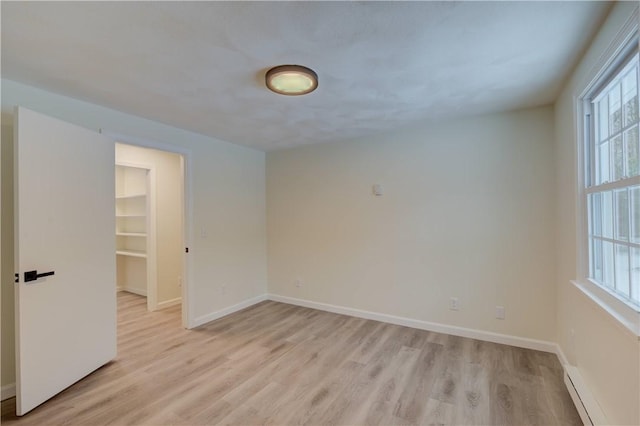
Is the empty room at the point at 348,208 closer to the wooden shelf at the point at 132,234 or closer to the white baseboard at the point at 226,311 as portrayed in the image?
the white baseboard at the point at 226,311

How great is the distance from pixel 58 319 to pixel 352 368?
231 cm

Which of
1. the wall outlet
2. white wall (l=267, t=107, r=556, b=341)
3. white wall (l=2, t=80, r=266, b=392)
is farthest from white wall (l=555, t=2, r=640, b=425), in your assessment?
white wall (l=2, t=80, r=266, b=392)

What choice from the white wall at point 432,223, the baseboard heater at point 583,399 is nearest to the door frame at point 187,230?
the white wall at point 432,223

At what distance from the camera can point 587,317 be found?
6.09 feet

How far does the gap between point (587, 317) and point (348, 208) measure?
8.20ft

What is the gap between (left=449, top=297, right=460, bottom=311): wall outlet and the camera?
3148 millimetres

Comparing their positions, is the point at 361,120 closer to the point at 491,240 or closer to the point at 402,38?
the point at 402,38

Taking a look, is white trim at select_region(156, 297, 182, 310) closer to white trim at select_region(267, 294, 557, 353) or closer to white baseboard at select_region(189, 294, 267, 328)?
white baseboard at select_region(189, 294, 267, 328)

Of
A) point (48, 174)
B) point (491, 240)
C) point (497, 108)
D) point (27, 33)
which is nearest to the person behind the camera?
point (27, 33)

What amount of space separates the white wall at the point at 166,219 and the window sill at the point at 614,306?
174 inches

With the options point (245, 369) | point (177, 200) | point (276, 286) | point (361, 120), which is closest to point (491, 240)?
point (361, 120)

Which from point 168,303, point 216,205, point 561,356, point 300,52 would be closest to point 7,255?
point 216,205

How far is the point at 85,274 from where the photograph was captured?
2.38 meters

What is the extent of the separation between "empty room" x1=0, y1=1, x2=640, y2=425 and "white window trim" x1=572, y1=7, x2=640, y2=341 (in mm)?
15
